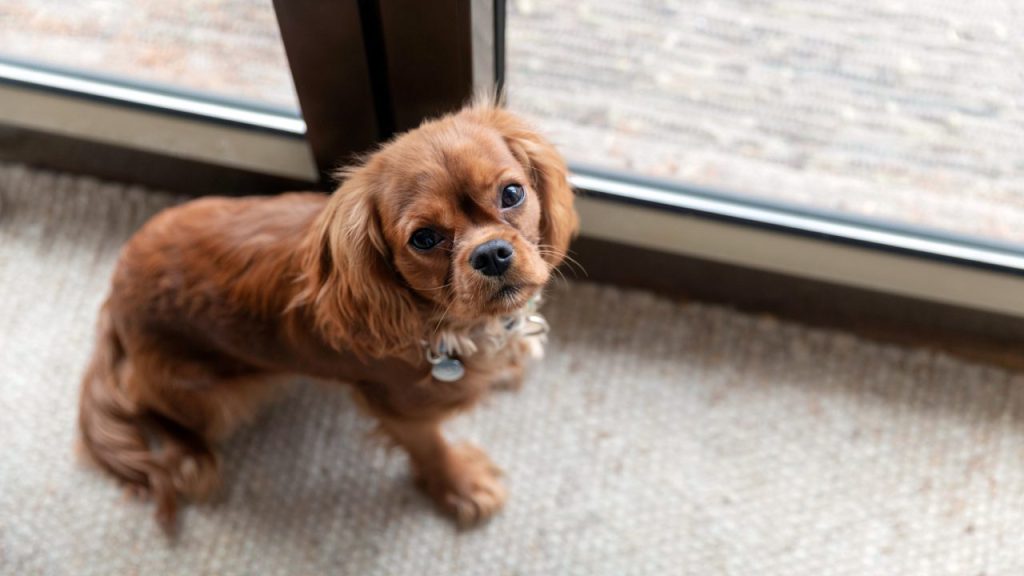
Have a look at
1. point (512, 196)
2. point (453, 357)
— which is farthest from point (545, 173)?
point (453, 357)

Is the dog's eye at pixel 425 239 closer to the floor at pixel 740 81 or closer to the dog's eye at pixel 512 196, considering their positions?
the dog's eye at pixel 512 196

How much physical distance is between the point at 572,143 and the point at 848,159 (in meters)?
0.47

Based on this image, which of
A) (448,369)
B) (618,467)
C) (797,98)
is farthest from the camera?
(618,467)

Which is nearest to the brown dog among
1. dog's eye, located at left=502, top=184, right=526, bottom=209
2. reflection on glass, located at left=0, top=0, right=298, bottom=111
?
dog's eye, located at left=502, top=184, right=526, bottom=209

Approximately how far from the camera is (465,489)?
1.49 metres

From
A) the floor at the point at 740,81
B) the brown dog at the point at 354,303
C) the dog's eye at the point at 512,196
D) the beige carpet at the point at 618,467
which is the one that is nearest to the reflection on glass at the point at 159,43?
the floor at the point at 740,81

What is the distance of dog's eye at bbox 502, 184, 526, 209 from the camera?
1086 mm

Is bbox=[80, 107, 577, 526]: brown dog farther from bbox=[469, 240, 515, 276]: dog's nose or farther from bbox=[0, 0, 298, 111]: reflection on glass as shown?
bbox=[0, 0, 298, 111]: reflection on glass

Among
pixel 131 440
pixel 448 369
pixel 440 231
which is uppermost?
pixel 440 231

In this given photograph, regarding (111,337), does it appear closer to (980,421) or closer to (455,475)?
(455,475)

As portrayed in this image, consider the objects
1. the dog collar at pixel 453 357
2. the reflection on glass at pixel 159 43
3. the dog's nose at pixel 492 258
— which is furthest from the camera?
the reflection on glass at pixel 159 43

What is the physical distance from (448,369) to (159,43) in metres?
0.79

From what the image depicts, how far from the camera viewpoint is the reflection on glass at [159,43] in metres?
1.44

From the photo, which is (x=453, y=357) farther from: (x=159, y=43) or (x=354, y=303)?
(x=159, y=43)
